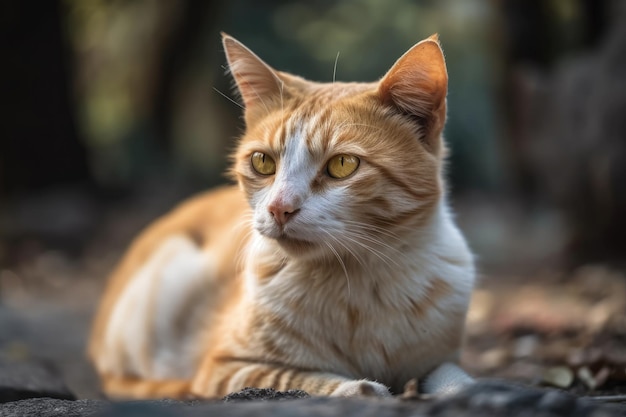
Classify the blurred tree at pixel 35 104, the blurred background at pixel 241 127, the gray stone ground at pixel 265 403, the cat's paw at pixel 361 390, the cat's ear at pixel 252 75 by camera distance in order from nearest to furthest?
the gray stone ground at pixel 265 403 → the cat's paw at pixel 361 390 → the cat's ear at pixel 252 75 → the blurred background at pixel 241 127 → the blurred tree at pixel 35 104

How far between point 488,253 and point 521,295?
7.14 feet

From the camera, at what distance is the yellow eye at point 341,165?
2.72 m

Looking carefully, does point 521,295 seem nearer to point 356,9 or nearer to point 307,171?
point 307,171

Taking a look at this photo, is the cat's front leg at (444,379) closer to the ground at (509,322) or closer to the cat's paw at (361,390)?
the cat's paw at (361,390)

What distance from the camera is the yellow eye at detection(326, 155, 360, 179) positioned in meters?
2.72

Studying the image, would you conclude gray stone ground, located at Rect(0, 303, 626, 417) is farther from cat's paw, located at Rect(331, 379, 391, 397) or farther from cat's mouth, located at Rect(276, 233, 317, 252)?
cat's mouth, located at Rect(276, 233, 317, 252)

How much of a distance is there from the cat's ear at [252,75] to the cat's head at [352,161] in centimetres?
3

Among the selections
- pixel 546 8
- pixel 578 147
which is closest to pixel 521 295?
pixel 578 147

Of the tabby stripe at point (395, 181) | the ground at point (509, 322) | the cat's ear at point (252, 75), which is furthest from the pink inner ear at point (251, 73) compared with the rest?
the ground at point (509, 322)

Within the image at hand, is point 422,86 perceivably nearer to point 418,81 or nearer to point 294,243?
point 418,81

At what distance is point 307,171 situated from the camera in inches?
106

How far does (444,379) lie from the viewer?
2.89m

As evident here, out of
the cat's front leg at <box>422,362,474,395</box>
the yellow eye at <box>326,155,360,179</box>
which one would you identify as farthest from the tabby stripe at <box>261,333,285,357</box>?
the yellow eye at <box>326,155,360,179</box>

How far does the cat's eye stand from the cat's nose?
12.4 inches
